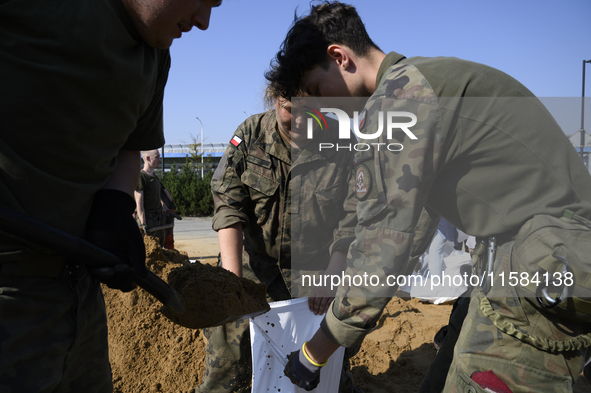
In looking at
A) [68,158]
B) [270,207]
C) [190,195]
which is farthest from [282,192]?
[190,195]

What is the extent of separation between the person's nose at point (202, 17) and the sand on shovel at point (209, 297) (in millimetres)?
974

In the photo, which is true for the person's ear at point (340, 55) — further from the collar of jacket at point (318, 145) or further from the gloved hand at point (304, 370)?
the gloved hand at point (304, 370)

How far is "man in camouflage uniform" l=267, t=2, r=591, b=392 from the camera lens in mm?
1232

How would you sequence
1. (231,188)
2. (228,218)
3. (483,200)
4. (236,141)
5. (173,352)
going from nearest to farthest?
(483,200), (228,218), (231,188), (236,141), (173,352)

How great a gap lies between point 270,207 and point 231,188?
0.27 m

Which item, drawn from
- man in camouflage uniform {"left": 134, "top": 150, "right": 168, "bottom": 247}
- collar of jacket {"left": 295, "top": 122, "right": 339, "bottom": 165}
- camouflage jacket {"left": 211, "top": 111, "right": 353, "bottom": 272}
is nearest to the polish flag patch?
camouflage jacket {"left": 211, "top": 111, "right": 353, "bottom": 272}

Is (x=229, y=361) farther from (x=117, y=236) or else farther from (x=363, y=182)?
(x=363, y=182)

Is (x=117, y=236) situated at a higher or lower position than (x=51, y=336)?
higher

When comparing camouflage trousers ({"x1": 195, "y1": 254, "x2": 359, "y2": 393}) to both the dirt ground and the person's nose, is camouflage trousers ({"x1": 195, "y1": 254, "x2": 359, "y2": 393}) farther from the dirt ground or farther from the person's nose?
the person's nose

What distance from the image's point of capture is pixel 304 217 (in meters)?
2.56

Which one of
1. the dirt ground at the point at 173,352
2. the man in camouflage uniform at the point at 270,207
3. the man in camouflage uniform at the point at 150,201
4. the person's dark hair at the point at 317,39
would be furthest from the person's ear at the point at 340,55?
the man in camouflage uniform at the point at 150,201

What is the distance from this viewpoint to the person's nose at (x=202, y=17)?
1.29m

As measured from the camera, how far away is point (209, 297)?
64.6 inches

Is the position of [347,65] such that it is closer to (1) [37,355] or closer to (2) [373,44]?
(2) [373,44]
